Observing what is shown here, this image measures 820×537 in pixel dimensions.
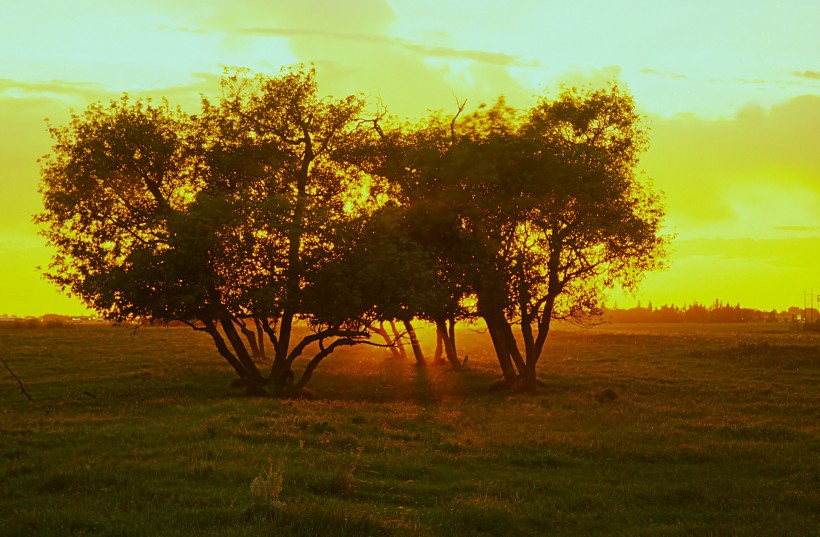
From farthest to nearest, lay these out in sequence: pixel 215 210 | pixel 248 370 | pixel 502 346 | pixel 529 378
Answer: pixel 502 346, pixel 529 378, pixel 248 370, pixel 215 210

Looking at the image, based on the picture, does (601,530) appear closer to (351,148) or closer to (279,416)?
(279,416)

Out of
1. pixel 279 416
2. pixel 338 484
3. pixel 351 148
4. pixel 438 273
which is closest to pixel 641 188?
pixel 438 273

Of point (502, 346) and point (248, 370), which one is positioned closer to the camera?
point (248, 370)

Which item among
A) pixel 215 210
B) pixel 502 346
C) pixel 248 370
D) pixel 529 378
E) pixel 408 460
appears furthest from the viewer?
pixel 502 346

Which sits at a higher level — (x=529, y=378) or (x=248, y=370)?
(x=248, y=370)

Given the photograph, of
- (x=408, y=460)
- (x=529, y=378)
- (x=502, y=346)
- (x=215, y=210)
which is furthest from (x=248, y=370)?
(x=408, y=460)

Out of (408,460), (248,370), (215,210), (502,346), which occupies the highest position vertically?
(215,210)

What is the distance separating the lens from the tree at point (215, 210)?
111 feet

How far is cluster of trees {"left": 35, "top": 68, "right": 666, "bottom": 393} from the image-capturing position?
3450cm

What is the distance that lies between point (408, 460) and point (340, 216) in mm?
18293

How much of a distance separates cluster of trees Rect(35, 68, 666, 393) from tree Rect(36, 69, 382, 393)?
105mm

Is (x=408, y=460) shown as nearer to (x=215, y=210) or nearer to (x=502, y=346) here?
(x=215, y=210)

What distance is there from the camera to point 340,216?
3606 centimetres

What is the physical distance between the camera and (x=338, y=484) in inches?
622
